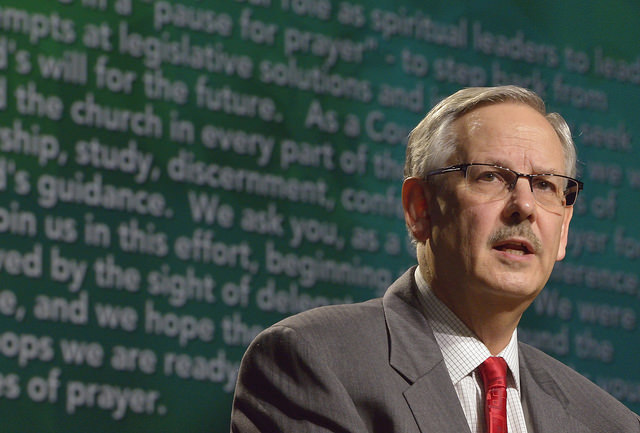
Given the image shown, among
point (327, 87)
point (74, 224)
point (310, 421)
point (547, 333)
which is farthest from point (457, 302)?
point (547, 333)

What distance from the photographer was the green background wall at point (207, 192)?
13.4ft

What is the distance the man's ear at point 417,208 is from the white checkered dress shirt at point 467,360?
0.34 ft

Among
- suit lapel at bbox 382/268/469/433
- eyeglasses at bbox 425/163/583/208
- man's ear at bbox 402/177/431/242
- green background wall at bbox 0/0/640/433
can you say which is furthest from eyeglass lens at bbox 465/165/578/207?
green background wall at bbox 0/0/640/433

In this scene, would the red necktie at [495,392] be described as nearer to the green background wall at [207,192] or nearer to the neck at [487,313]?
the neck at [487,313]

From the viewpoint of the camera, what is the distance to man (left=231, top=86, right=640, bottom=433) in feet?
6.62

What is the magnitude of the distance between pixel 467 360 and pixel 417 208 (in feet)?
1.08

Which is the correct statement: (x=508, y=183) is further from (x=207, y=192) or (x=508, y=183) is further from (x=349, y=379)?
(x=207, y=192)

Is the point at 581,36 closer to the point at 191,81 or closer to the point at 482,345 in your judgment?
the point at 191,81

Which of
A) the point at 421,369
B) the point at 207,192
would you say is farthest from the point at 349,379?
the point at 207,192

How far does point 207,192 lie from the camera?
4406mm

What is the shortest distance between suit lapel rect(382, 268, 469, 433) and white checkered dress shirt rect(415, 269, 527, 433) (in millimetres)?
27

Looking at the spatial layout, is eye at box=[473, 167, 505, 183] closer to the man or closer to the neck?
the man

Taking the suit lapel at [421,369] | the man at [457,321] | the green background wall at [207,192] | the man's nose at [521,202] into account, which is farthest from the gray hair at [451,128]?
the green background wall at [207,192]

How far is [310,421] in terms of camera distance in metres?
1.96
